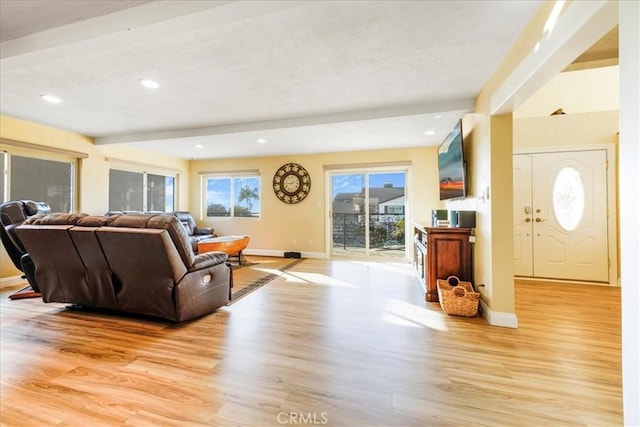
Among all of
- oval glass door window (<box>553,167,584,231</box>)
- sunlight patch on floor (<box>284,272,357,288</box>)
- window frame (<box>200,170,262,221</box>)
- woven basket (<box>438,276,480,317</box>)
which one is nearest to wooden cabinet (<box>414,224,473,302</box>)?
woven basket (<box>438,276,480,317</box>)

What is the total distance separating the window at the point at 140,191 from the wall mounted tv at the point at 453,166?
Result: 18.9 ft

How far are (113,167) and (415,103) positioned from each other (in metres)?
5.36

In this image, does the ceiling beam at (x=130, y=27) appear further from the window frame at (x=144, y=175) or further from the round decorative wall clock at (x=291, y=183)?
the round decorative wall clock at (x=291, y=183)

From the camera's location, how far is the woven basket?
266cm

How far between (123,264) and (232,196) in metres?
4.34

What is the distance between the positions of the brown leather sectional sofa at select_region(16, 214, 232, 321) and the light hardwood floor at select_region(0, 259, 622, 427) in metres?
0.20

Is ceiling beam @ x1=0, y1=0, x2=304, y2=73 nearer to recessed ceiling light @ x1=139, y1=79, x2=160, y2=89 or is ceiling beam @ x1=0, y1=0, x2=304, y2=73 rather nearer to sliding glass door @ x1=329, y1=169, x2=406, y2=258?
recessed ceiling light @ x1=139, y1=79, x2=160, y2=89

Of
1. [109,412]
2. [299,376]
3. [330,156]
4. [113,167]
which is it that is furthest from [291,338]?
[113,167]

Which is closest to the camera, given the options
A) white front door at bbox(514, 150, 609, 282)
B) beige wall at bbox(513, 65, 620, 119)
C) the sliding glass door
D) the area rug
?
the area rug

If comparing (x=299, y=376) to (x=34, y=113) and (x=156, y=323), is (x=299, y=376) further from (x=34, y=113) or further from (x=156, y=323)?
(x=34, y=113)

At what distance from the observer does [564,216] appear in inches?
152

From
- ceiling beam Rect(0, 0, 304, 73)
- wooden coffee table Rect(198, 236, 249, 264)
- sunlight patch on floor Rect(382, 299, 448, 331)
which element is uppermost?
ceiling beam Rect(0, 0, 304, 73)

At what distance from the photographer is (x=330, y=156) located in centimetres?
584

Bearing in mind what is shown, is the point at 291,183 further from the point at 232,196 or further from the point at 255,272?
the point at 255,272
